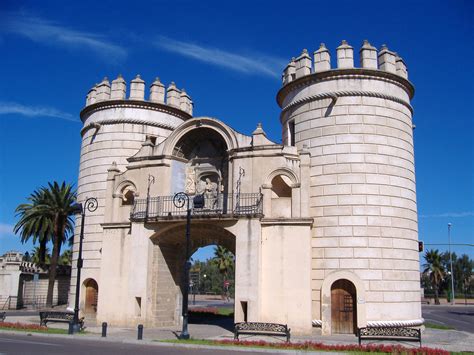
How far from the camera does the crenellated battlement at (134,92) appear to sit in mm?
29359

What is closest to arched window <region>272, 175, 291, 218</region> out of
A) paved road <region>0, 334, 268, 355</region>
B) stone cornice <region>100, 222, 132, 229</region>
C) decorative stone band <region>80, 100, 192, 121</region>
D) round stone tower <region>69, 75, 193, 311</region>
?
stone cornice <region>100, 222, 132, 229</region>

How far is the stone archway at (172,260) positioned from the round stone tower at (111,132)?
17.1 feet

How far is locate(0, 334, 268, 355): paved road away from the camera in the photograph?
14.5 m

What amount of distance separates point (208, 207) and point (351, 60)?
34.0 ft

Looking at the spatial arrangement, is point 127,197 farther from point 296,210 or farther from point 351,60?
point 351,60

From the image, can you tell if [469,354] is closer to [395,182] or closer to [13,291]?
[395,182]

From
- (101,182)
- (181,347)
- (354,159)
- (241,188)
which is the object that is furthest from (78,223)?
(354,159)

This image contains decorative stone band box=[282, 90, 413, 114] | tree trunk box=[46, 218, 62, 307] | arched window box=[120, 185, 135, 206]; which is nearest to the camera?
decorative stone band box=[282, 90, 413, 114]

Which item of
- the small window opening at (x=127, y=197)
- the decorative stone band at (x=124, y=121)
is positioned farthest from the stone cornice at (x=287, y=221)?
the decorative stone band at (x=124, y=121)

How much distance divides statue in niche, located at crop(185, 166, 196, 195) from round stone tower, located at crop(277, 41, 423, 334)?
5762 millimetres

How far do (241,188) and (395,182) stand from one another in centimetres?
739

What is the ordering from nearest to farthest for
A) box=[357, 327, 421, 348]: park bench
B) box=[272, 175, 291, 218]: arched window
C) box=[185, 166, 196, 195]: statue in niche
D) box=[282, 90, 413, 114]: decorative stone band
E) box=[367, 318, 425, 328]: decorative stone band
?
box=[357, 327, 421, 348]: park bench → box=[367, 318, 425, 328]: decorative stone band → box=[272, 175, 291, 218]: arched window → box=[282, 90, 413, 114]: decorative stone band → box=[185, 166, 196, 195]: statue in niche

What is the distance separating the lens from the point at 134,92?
29.3 metres

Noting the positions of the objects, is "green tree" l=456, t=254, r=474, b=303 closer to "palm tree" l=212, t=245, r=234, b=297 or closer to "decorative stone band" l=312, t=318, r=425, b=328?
"palm tree" l=212, t=245, r=234, b=297
